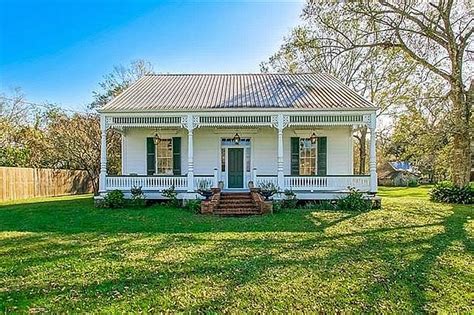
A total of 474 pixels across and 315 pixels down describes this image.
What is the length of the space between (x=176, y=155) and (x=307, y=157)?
18.6 ft

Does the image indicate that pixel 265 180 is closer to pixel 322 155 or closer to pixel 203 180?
pixel 203 180

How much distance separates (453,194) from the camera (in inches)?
694

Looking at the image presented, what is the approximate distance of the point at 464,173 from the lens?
58.6 ft

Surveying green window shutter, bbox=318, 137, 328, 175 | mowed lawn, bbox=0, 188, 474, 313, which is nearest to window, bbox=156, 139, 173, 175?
mowed lawn, bbox=0, 188, 474, 313

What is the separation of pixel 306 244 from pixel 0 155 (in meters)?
22.4

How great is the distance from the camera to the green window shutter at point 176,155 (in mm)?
16375

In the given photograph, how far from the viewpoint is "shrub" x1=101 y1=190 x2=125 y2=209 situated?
14180 mm

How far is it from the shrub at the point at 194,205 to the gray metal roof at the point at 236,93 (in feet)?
11.6

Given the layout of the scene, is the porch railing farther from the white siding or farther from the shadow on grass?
the white siding

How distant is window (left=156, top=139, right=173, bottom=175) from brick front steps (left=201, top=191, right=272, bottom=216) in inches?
132

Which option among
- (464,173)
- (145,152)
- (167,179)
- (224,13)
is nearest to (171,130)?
(145,152)

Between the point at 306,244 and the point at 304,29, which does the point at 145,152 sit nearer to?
the point at 306,244

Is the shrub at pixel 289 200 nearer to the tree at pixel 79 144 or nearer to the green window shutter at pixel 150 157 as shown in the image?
the green window shutter at pixel 150 157

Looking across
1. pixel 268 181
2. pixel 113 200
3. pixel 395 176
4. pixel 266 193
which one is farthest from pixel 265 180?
pixel 395 176
